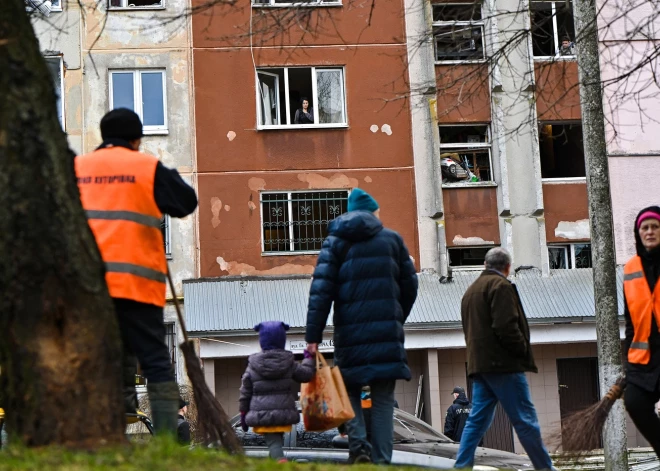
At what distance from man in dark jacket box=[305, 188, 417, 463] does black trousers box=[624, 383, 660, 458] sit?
5.03ft

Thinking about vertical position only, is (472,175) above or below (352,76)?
below

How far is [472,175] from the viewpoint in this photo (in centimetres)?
3016

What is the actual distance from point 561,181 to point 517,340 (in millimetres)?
21360

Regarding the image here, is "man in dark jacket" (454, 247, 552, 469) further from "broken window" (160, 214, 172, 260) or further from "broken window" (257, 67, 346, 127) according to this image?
"broken window" (257, 67, 346, 127)

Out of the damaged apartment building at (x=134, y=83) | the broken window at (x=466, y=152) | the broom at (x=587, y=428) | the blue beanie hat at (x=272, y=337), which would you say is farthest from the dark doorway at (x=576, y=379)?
the broom at (x=587, y=428)

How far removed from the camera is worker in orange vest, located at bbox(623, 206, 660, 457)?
26.6ft

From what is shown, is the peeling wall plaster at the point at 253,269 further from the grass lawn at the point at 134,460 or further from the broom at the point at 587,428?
the grass lawn at the point at 134,460

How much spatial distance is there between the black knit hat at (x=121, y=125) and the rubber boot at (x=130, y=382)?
1312mm

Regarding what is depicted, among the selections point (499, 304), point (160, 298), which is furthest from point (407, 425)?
point (160, 298)

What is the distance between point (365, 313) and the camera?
8414 millimetres

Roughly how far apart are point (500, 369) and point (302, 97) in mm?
21251

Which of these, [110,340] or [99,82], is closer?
[110,340]

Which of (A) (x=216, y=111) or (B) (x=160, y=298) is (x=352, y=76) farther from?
(B) (x=160, y=298)

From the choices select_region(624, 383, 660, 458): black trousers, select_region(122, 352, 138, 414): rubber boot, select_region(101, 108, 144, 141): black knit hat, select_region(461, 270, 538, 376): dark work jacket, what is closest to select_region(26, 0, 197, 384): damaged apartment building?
select_region(461, 270, 538, 376): dark work jacket
